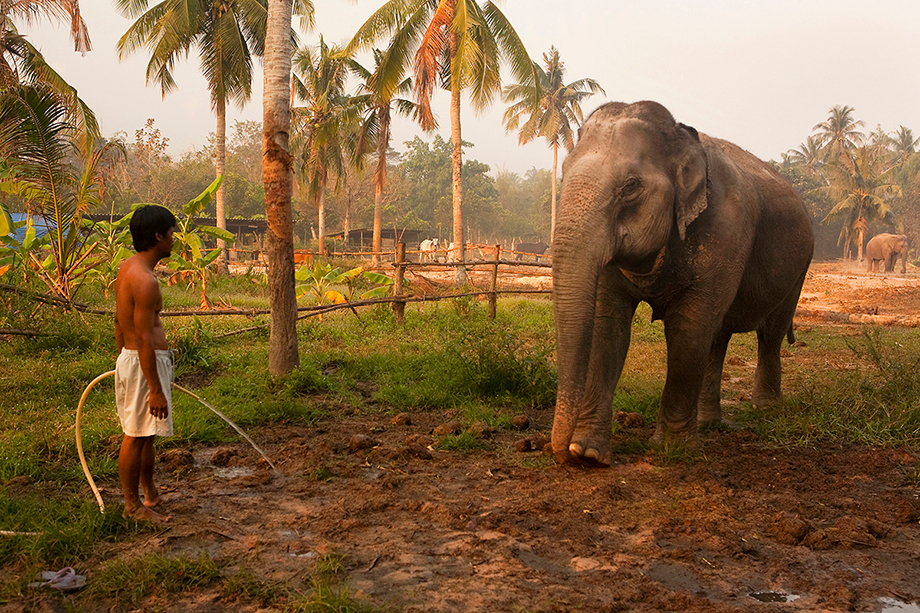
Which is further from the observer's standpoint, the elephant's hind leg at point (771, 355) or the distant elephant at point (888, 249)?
the distant elephant at point (888, 249)

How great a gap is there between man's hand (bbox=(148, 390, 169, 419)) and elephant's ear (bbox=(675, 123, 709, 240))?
3101 mm

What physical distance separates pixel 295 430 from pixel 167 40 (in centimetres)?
1821

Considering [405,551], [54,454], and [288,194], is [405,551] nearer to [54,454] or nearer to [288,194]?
[54,454]

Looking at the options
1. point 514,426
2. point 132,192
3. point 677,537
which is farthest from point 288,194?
point 132,192

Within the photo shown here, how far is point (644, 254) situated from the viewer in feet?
13.3

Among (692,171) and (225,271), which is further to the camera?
(225,271)

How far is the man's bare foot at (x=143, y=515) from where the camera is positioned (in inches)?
129

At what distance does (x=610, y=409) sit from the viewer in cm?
446

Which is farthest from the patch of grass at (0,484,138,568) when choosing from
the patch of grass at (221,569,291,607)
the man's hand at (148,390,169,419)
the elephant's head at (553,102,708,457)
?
the elephant's head at (553,102,708,457)

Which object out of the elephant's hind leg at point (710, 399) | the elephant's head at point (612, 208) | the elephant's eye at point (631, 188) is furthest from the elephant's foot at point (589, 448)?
the elephant's hind leg at point (710, 399)

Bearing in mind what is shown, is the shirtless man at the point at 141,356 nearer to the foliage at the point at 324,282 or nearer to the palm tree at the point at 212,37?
the foliage at the point at 324,282

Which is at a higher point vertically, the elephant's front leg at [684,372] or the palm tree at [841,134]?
the palm tree at [841,134]

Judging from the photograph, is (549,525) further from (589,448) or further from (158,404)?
(158,404)

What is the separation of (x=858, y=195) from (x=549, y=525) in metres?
50.8
